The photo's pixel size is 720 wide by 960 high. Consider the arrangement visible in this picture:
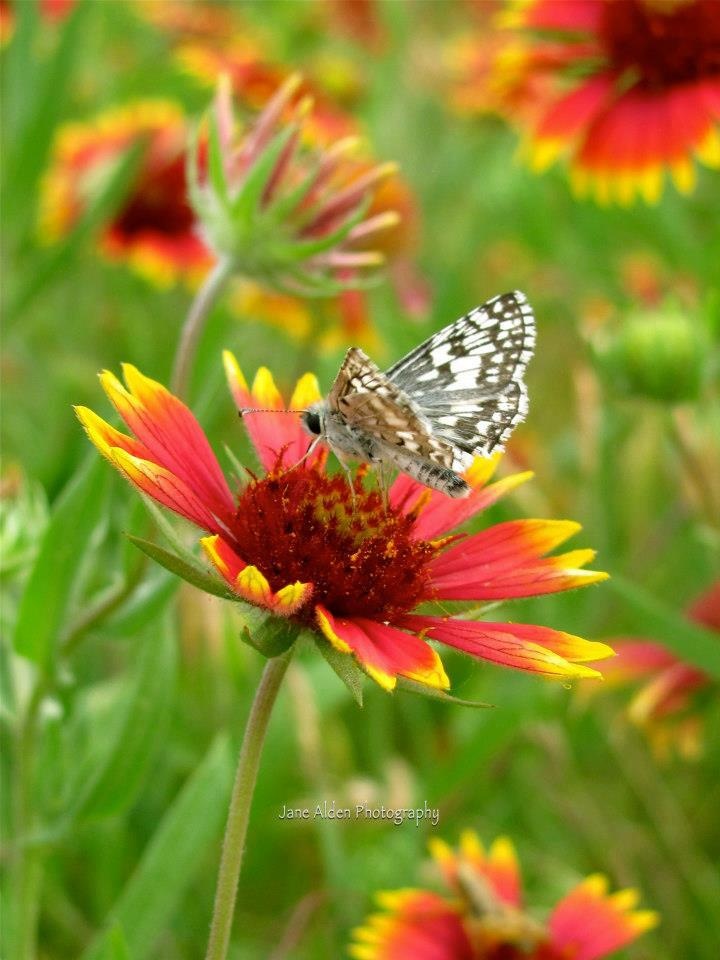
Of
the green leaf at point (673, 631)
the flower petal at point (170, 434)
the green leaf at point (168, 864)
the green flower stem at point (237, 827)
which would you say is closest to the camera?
the green flower stem at point (237, 827)

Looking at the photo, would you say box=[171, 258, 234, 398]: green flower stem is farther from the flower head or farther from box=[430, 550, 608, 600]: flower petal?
box=[430, 550, 608, 600]: flower petal

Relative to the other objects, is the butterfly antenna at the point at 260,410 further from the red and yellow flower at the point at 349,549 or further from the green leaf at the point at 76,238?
the green leaf at the point at 76,238

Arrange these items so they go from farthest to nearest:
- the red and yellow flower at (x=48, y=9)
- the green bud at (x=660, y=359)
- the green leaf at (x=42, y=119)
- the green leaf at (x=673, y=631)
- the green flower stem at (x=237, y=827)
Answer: the red and yellow flower at (x=48, y=9) < the green leaf at (x=42, y=119) < the green bud at (x=660, y=359) < the green leaf at (x=673, y=631) < the green flower stem at (x=237, y=827)

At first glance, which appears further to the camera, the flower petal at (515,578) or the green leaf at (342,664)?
the flower petal at (515,578)

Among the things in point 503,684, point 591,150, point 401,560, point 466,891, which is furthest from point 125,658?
point 591,150

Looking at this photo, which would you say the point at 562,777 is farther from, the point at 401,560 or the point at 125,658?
the point at 401,560

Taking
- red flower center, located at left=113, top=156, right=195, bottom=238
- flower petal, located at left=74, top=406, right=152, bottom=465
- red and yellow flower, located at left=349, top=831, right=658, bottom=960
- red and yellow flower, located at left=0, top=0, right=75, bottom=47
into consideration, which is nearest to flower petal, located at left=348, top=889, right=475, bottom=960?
red and yellow flower, located at left=349, top=831, right=658, bottom=960

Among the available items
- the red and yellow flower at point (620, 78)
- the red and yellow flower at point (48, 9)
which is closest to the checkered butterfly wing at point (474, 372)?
the red and yellow flower at point (620, 78)
